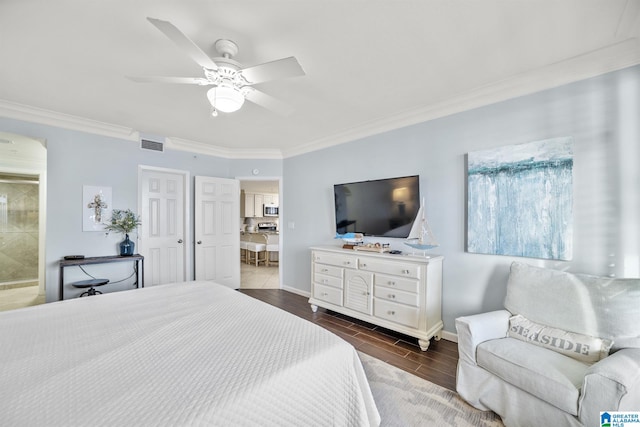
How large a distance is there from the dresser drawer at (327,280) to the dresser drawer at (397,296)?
1.82ft

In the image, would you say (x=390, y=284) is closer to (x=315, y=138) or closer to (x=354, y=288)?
(x=354, y=288)

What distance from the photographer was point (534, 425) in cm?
149

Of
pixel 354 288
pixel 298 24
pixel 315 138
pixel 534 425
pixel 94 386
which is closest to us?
pixel 94 386

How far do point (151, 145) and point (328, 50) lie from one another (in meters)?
3.32

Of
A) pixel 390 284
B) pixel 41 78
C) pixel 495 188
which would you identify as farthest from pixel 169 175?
pixel 495 188

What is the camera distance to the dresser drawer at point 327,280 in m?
3.33

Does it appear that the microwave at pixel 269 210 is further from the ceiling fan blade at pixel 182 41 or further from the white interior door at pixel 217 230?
the ceiling fan blade at pixel 182 41

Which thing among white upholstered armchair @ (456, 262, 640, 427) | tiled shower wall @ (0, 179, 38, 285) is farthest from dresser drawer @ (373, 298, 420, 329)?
tiled shower wall @ (0, 179, 38, 285)

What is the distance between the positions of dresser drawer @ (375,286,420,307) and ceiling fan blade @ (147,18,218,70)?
8.36ft

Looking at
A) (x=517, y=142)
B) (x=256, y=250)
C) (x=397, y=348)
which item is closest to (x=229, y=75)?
(x=517, y=142)

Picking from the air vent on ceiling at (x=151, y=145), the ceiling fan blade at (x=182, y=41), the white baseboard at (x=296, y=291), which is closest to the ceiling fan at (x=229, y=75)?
the ceiling fan blade at (x=182, y=41)

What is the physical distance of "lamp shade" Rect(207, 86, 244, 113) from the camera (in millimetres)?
1852

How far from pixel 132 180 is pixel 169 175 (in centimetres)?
57

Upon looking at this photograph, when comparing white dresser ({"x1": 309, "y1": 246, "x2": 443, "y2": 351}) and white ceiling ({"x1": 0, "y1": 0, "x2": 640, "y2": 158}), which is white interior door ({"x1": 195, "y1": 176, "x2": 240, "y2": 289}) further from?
white dresser ({"x1": 309, "y1": 246, "x2": 443, "y2": 351})
